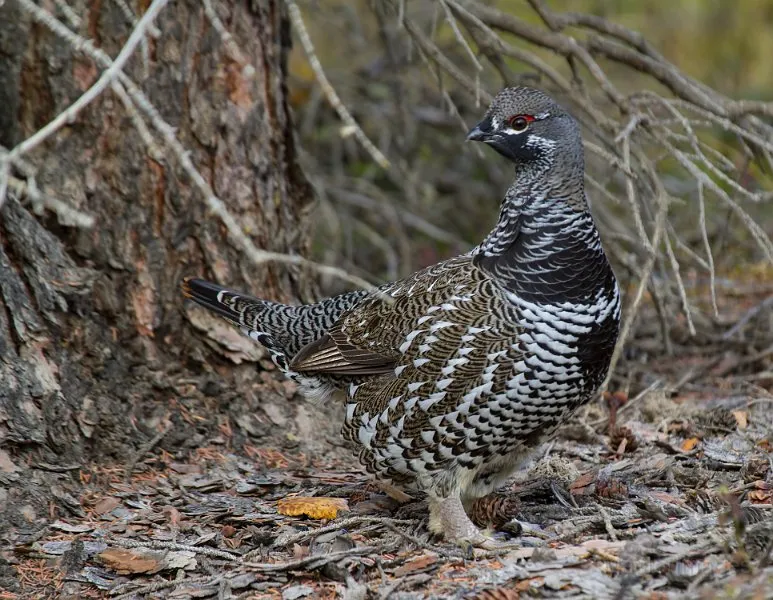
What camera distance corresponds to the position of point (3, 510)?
13.0 feet

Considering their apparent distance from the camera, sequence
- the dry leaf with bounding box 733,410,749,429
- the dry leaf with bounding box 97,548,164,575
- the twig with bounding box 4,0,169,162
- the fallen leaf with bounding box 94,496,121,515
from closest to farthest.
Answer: the twig with bounding box 4,0,169,162
the dry leaf with bounding box 97,548,164,575
the fallen leaf with bounding box 94,496,121,515
the dry leaf with bounding box 733,410,749,429

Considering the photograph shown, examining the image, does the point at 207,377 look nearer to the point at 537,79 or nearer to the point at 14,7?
the point at 14,7

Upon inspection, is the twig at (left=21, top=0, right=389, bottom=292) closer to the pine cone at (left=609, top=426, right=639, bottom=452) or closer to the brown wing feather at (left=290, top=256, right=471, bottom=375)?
the brown wing feather at (left=290, top=256, right=471, bottom=375)

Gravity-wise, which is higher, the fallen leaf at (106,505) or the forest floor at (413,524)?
the fallen leaf at (106,505)

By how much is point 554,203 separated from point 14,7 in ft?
9.41

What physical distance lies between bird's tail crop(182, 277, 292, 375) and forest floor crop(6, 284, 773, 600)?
1.67 ft

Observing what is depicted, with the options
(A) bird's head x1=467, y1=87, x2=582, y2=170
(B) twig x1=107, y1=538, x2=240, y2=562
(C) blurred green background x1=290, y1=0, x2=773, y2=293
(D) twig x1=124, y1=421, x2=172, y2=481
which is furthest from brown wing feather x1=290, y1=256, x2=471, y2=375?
(C) blurred green background x1=290, y1=0, x2=773, y2=293

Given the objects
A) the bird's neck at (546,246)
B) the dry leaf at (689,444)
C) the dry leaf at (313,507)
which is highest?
the bird's neck at (546,246)

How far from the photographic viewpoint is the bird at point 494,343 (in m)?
3.78

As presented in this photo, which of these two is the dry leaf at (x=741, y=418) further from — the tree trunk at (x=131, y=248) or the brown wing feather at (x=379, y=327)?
the tree trunk at (x=131, y=248)

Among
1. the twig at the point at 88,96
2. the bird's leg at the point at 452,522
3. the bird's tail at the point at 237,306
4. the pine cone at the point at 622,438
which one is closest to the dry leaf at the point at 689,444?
the pine cone at the point at 622,438

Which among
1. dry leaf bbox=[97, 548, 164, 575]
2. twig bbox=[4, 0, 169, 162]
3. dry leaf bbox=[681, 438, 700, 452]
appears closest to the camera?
twig bbox=[4, 0, 169, 162]

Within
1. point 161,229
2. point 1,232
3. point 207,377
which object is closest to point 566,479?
point 207,377

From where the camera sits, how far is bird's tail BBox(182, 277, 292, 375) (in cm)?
478
